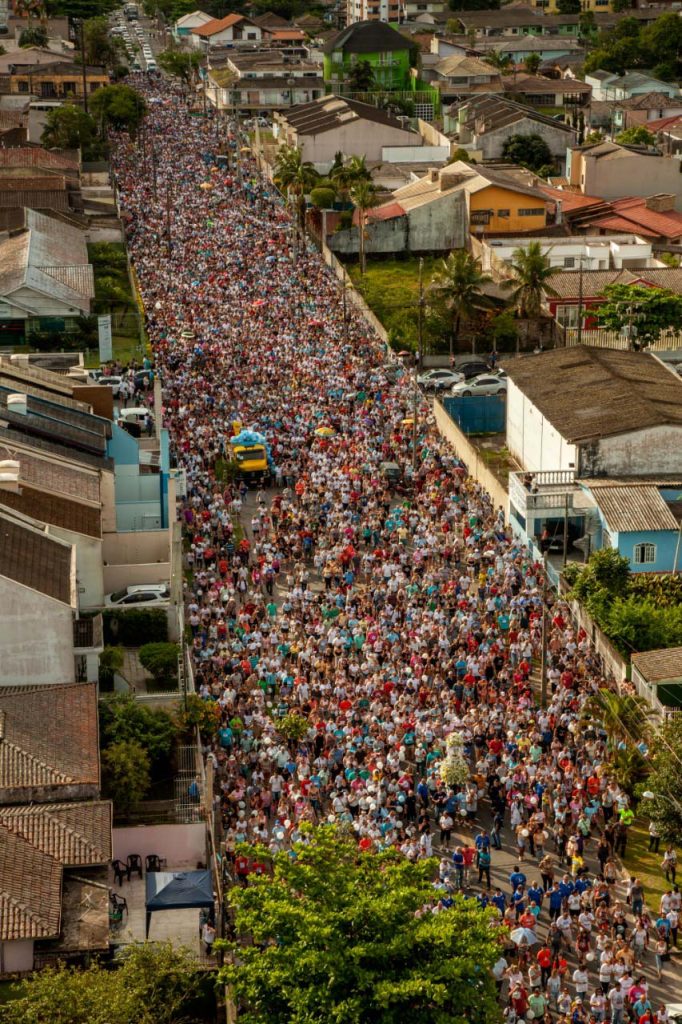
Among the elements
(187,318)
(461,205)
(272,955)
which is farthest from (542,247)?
(272,955)

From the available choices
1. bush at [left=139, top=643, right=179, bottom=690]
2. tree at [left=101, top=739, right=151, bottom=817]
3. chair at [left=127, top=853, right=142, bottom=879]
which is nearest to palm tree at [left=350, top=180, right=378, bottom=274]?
bush at [left=139, top=643, right=179, bottom=690]

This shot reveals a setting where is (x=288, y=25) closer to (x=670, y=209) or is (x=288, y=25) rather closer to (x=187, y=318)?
(x=670, y=209)

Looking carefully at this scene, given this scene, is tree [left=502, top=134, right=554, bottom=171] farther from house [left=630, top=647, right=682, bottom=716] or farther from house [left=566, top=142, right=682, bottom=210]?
house [left=630, top=647, right=682, bottom=716]

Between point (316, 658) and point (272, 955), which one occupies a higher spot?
point (272, 955)

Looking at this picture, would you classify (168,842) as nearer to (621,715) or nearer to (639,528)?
(621,715)

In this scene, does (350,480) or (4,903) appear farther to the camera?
(350,480)

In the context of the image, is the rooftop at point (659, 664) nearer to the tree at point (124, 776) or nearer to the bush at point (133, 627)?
the bush at point (133, 627)
